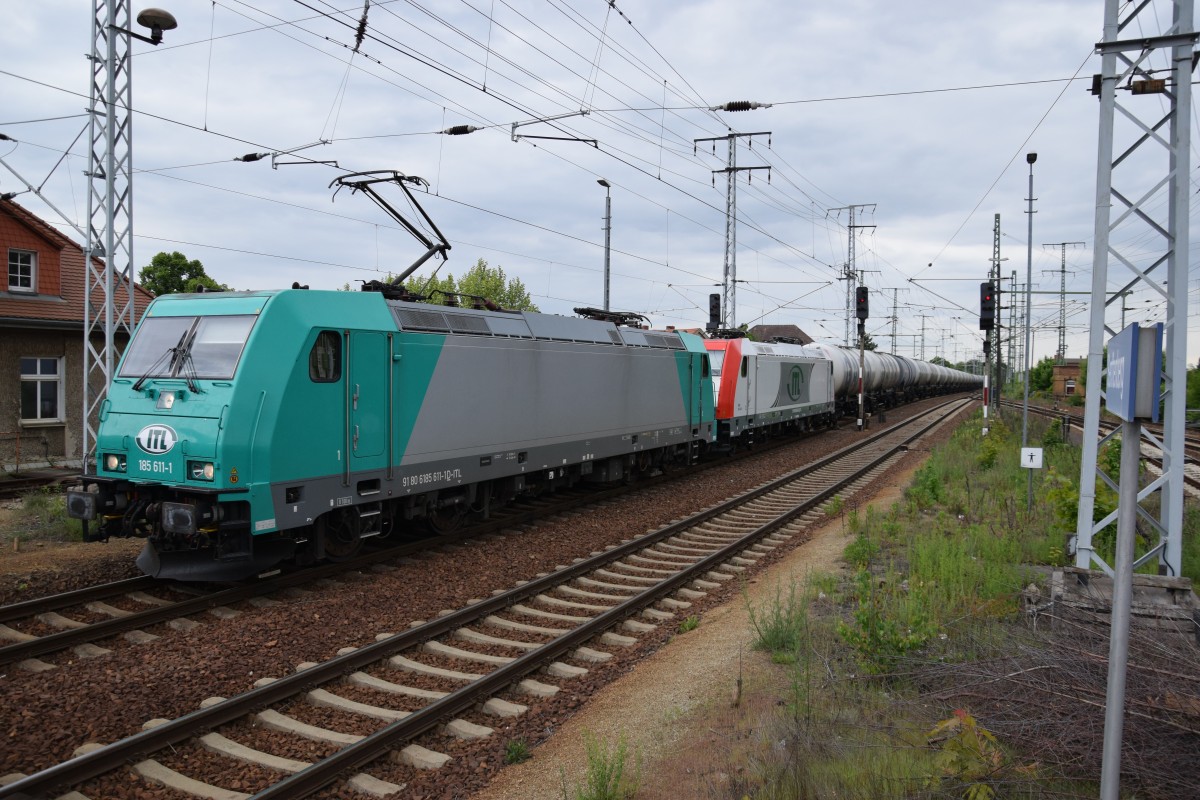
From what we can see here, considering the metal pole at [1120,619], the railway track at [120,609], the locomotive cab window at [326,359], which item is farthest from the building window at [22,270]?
the metal pole at [1120,619]

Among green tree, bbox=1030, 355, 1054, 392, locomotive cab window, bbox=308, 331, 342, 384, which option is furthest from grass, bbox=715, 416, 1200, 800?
green tree, bbox=1030, 355, 1054, 392

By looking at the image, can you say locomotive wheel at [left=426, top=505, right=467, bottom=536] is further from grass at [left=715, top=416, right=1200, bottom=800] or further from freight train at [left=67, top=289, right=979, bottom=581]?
grass at [left=715, top=416, right=1200, bottom=800]

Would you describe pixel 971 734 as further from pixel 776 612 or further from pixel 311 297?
pixel 311 297

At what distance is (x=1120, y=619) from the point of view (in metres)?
2.92

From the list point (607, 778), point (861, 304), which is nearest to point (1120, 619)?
point (607, 778)

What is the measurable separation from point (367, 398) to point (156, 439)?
7.35 ft

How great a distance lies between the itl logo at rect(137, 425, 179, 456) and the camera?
26.6 ft

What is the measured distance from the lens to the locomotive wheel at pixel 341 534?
9594mm

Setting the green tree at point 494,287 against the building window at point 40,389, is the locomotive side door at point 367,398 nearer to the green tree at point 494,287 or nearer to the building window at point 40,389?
the building window at point 40,389

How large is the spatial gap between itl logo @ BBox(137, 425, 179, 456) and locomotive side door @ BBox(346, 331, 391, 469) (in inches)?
71.2

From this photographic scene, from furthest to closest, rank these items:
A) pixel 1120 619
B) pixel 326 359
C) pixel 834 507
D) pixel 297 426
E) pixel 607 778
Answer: pixel 834 507 < pixel 326 359 < pixel 297 426 < pixel 607 778 < pixel 1120 619

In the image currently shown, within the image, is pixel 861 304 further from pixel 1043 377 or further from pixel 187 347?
pixel 1043 377

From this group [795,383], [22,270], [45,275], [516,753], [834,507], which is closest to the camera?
[516,753]

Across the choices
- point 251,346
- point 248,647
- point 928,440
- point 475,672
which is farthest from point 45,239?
point 928,440
